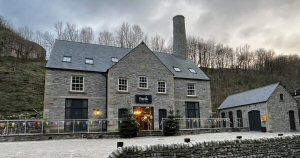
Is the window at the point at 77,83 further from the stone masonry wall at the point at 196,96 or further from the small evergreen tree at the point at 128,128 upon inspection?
the stone masonry wall at the point at 196,96

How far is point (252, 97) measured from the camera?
25.6 meters

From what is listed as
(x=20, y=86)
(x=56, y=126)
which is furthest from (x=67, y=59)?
(x=20, y=86)

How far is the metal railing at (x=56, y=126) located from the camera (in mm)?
16312

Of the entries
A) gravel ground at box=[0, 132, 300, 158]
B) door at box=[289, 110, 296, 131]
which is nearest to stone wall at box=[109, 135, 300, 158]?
gravel ground at box=[0, 132, 300, 158]

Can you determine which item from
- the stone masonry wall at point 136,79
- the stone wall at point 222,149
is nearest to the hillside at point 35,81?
the stone masonry wall at point 136,79

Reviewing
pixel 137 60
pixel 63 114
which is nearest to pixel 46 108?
pixel 63 114

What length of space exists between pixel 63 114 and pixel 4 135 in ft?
15.0

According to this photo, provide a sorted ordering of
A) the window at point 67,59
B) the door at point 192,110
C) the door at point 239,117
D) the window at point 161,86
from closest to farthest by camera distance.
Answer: the window at point 67,59
the window at point 161,86
the door at point 192,110
the door at point 239,117

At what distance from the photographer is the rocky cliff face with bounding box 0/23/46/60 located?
42375mm

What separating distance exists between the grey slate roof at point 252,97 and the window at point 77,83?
56.6ft

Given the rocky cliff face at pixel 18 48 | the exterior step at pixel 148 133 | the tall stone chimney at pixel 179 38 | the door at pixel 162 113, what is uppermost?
the rocky cliff face at pixel 18 48

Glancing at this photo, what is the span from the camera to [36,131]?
17203 millimetres

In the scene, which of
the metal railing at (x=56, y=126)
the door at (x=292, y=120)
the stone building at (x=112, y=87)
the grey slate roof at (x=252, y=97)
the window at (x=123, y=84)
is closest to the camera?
the metal railing at (x=56, y=126)

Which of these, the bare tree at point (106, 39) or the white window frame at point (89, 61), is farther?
the bare tree at point (106, 39)
